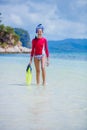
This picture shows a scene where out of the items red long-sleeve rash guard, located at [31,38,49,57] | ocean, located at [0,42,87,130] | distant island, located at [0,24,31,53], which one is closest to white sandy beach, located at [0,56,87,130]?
ocean, located at [0,42,87,130]

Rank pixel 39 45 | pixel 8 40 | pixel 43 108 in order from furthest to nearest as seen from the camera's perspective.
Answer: pixel 8 40 < pixel 39 45 < pixel 43 108

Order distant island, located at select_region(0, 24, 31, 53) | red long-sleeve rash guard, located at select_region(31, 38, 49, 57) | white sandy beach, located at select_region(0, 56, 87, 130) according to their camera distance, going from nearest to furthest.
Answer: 1. white sandy beach, located at select_region(0, 56, 87, 130)
2. red long-sleeve rash guard, located at select_region(31, 38, 49, 57)
3. distant island, located at select_region(0, 24, 31, 53)

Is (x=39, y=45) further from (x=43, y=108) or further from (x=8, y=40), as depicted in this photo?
(x=8, y=40)

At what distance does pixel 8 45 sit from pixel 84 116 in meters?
48.7

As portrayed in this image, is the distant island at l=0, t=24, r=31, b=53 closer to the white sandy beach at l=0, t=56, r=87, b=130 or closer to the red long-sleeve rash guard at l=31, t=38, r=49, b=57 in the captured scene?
the red long-sleeve rash guard at l=31, t=38, r=49, b=57

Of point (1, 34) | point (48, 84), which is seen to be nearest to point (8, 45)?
point (1, 34)

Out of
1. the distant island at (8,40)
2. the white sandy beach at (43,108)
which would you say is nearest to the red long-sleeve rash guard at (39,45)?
the white sandy beach at (43,108)

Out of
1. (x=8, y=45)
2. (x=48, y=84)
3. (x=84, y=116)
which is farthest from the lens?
(x=8, y=45)

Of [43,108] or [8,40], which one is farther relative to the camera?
[8,40]

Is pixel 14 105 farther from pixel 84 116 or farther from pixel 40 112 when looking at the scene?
pixel 84 116

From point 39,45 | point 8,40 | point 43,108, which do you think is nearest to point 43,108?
point 43,108

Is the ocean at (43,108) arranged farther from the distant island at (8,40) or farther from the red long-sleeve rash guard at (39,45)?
the distant island at (8,40)

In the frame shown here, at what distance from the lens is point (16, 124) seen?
2.67 meters

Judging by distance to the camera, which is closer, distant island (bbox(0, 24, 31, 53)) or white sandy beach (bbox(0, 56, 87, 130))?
white sandy beach (bbox(0, 56, 87, 130))
